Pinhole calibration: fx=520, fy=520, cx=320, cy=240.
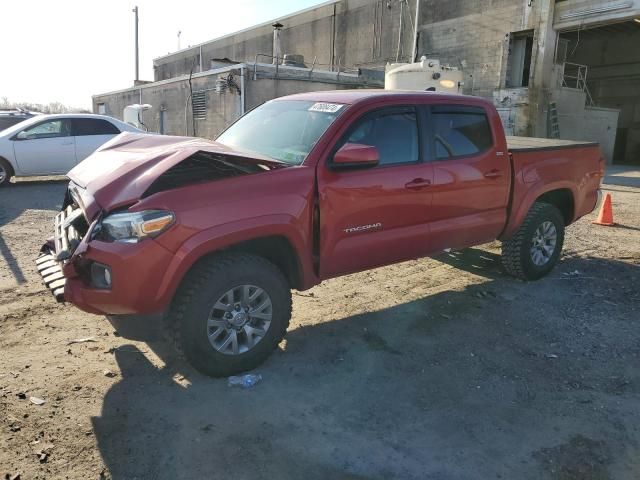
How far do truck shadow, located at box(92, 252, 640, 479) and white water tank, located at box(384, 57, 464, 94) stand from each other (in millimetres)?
13221

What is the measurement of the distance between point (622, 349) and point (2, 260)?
638cm

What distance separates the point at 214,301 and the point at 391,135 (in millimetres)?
1973

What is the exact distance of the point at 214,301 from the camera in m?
3.38

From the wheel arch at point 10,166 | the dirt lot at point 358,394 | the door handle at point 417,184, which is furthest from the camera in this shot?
the wheel arch at point 10,166

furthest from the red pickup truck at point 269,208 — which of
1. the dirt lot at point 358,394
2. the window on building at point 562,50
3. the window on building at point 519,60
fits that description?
the window on building at point 562,50

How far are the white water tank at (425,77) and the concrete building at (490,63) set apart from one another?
12.2 ft

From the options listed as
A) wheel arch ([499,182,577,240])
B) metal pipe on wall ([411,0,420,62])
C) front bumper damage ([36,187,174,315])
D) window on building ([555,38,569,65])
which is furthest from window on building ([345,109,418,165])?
window on building ([555,38,569,65])

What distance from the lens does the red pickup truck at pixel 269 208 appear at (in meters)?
3.18

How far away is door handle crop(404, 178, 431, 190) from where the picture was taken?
4.21 meters

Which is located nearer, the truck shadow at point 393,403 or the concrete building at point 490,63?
the truck shadow at point 393,403

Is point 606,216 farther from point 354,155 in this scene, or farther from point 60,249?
point 60,249

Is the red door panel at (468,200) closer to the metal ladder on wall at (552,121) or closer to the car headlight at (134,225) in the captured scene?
the car headlight at (134,225)

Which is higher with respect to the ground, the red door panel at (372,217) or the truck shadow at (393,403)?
the red door panel at (372,217)

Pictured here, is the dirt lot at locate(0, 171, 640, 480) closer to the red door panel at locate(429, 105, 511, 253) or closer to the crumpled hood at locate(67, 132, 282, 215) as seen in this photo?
the red door panel at locate(429, 105, 511, 253)
